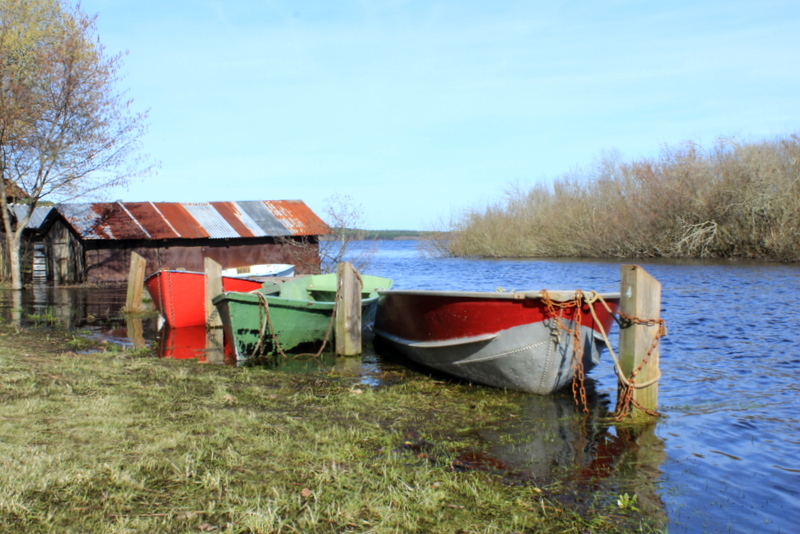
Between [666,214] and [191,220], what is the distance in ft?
89.1

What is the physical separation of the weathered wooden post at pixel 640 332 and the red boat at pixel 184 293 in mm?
9572

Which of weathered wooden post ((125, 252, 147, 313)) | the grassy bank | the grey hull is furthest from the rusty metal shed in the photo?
the grassy bank

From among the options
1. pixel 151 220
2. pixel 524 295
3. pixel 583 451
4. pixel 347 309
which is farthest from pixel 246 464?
pixel 151 220

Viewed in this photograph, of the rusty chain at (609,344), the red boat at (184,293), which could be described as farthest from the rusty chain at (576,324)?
the red boat at (184,293)

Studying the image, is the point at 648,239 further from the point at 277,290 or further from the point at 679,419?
the point at 679,419

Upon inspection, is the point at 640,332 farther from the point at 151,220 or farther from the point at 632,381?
the point at 151,220

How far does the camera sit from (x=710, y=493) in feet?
16.7

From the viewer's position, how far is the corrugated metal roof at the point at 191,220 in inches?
1022

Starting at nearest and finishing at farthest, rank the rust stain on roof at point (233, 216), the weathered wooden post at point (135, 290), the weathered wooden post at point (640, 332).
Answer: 1. the weathered wooden post at point (640, 332)
2. the weathered wooden post at point (135, 290)
3. the rust stain on roof at point (233, 216)

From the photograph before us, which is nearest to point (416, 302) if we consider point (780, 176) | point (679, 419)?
point (679, 419)

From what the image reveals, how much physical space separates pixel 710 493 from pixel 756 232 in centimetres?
3328

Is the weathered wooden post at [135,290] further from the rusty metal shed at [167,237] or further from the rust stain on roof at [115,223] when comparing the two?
the rust stain on roof at [115,223]

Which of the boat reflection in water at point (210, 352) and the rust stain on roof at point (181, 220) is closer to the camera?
the boat reflection in water at point (210, 352)

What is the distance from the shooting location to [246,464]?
471cm
